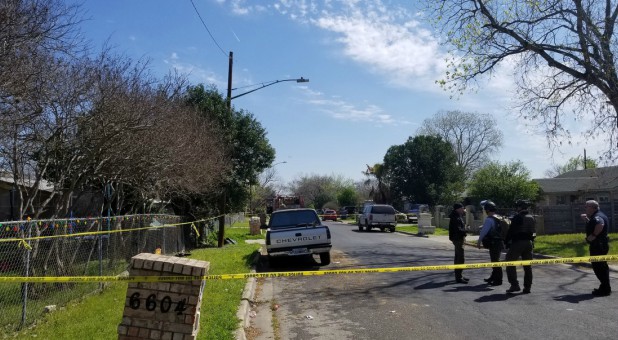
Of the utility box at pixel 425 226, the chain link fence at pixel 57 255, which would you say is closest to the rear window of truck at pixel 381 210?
the utility box at pixel 425 226

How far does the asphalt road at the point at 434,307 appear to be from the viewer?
25.1ft

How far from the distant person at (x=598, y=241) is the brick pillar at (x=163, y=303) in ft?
25.5

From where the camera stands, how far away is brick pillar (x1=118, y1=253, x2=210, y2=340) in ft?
16.8

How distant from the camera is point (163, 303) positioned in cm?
517

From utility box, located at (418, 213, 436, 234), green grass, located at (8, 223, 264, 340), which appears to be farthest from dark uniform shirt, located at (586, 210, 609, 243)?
utility box, located at (418, 213, 436, 234)

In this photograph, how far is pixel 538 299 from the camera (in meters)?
9.81

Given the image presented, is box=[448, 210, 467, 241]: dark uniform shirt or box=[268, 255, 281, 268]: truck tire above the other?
box=[448, 210, 467, 241]: dark uniform shirt

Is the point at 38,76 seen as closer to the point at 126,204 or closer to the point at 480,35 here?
the point at 126,204

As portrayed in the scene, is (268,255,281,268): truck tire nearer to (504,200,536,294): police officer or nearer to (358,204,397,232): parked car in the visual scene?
(504,200,536,294): police officer

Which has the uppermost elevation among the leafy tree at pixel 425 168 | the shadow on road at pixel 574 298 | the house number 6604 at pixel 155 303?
the leafy tree at pixel 425 168

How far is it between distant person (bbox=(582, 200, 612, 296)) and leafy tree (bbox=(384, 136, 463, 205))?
182 ft

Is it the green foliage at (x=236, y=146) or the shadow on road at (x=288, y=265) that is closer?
the shadow on road at (x=288, y=265)

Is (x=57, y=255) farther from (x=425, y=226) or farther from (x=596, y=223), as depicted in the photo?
(x=425, y=226)

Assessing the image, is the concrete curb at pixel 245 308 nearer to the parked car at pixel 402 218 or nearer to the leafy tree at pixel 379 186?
the parked car at pixel 402 218
